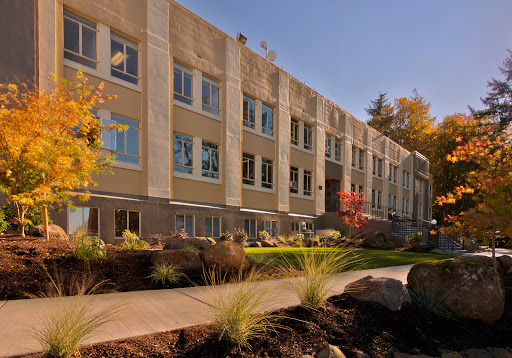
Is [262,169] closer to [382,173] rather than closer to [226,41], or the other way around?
[226,41]

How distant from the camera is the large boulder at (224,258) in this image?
6.89m

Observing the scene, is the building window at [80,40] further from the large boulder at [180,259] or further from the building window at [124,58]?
the large boulder at [180,259]

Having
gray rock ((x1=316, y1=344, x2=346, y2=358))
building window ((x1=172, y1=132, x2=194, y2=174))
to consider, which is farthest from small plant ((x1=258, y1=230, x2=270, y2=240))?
gray rock ((x1=316, y1=344, x2=346, y2=358))

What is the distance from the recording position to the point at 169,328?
365cm

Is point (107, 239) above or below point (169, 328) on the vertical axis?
below

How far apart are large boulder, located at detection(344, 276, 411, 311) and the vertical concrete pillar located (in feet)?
36.1

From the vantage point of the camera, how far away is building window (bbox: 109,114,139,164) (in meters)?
13.2

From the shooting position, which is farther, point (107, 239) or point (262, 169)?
point (262, 169)

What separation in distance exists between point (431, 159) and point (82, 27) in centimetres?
4935

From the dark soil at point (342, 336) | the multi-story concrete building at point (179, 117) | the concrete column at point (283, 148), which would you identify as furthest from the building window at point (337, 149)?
the dark soil at point (342, 336)

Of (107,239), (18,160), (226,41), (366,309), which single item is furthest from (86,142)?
(226,41)

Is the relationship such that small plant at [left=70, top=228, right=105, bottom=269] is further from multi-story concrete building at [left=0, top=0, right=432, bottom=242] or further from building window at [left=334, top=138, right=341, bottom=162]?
building window at [left=334, top=138, right=341, bottom=162]

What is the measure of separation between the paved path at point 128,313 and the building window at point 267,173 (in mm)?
15141

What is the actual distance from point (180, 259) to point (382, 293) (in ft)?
13.5
